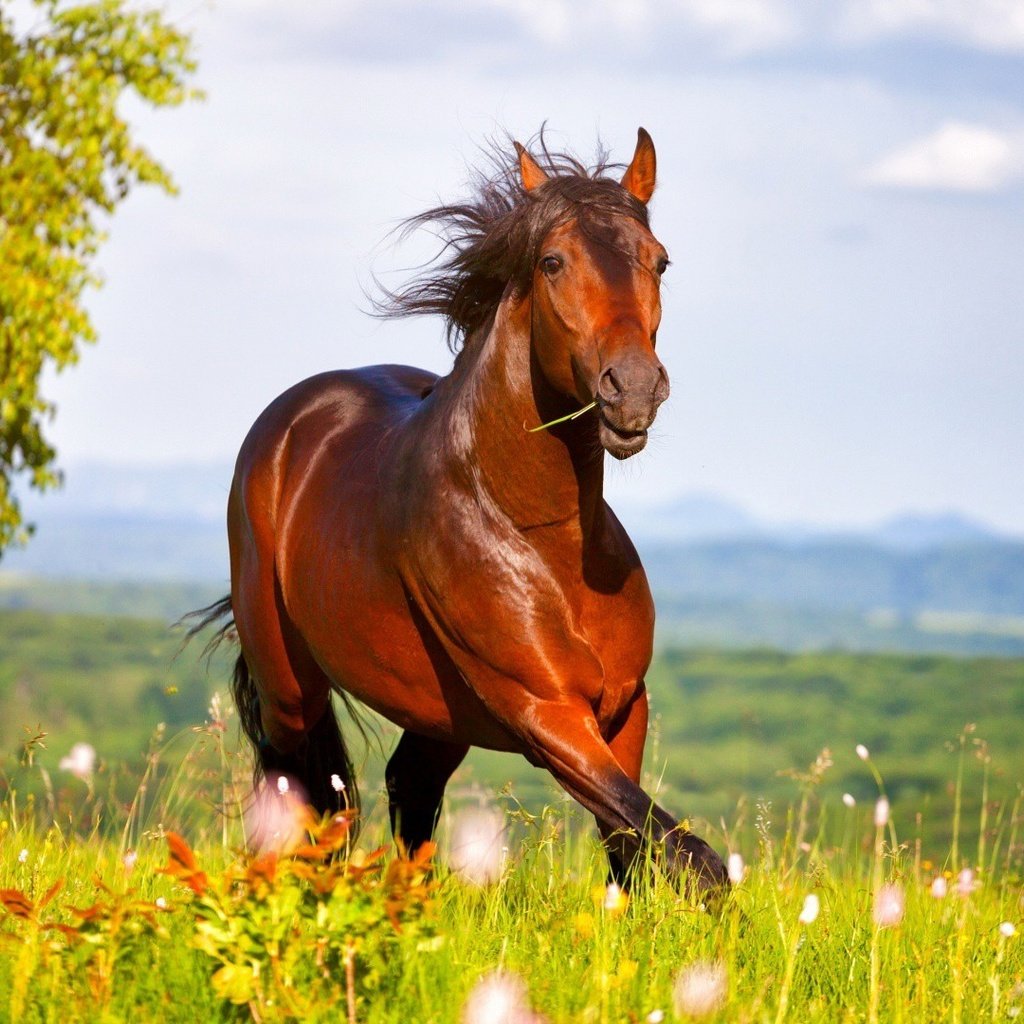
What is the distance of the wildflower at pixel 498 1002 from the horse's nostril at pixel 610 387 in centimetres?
147

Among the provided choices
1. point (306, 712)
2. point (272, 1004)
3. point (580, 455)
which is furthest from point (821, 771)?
point (272, 1004)

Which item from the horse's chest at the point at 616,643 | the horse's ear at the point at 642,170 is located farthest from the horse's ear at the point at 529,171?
the horse's chest at the point at 616,643

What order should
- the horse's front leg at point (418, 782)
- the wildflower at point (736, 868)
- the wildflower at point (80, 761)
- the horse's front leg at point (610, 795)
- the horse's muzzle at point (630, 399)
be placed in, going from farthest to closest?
the horse's front leg at point (418, 782)
the horse's front leg at point (610, 795)
the horse's muzzle at point (630, 399)
the wildflower at point (736, 868)
the wildflower at point (80, 761)

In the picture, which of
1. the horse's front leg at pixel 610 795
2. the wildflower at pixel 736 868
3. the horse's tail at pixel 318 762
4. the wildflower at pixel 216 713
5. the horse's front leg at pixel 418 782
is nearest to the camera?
the wildflower at pixel 736 868

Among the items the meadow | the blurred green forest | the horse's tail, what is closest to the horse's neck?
the meadow

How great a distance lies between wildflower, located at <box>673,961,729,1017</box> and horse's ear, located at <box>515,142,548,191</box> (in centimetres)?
248

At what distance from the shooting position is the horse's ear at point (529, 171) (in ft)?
16.2

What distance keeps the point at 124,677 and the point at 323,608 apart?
34801mm

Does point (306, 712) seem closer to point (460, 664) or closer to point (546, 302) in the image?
point (460, 664)

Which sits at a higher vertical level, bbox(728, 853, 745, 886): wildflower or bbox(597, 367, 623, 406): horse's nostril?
bbox(597, 367, 623, 406): horse's nostril

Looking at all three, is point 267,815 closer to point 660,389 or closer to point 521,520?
point 521,520

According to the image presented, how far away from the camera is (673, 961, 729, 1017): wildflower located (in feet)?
10.7

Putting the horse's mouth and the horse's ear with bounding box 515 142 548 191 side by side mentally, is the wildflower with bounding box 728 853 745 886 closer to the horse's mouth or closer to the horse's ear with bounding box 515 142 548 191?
the horse's mouth

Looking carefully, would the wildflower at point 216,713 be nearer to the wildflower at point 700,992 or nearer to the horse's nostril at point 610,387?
the horse's nostril at point 610,387
